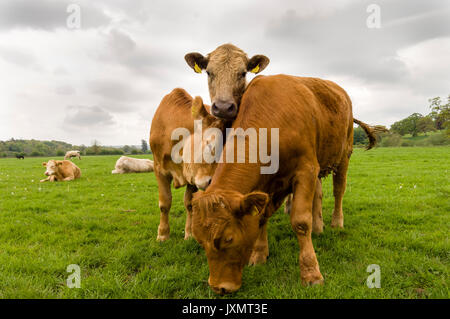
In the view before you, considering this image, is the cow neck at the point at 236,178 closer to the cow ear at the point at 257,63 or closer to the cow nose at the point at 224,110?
the cow nose at the point at 224,110

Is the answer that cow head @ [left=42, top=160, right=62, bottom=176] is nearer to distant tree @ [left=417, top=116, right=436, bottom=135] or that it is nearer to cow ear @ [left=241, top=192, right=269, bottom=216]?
cow ear @ [left=241, top=192, right=269, bottom=216]

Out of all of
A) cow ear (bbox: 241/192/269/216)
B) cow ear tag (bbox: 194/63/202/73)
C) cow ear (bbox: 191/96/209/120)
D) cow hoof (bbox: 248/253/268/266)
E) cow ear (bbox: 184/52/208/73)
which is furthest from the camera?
cow ear tag (bbox: 194/63/202/73)

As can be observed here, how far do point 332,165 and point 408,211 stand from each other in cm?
308

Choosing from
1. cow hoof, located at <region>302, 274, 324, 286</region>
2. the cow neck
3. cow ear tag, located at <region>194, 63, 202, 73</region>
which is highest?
cow ear tag, located at <region>194, 63, 202, 73</region>

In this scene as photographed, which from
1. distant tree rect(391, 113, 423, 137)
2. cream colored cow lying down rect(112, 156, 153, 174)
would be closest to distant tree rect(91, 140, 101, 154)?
cream colored cow lying down rect(112, 156, 153, 174)

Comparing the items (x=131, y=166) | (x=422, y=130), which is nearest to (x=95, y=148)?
(x=131, y=166)

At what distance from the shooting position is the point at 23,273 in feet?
11.9

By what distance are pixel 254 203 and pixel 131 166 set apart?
16728 millimetres

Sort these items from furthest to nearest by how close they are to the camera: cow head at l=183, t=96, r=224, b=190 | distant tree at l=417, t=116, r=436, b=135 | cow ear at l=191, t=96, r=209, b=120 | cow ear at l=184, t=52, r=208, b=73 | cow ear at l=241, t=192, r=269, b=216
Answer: distant tree at l=417, t=116, r=436, b=135
cow ear at l=184, t=52, r=208, b=73
cow ear at l=191, t=96, r=209, b=120
cow head at l=183, t=96, r=224, b=190
cow ear at l=241, t=192, r=269, b=216

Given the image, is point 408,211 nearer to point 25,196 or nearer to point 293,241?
point 293,241

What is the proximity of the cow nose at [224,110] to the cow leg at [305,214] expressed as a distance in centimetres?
121

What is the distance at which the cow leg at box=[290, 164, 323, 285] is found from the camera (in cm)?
340
